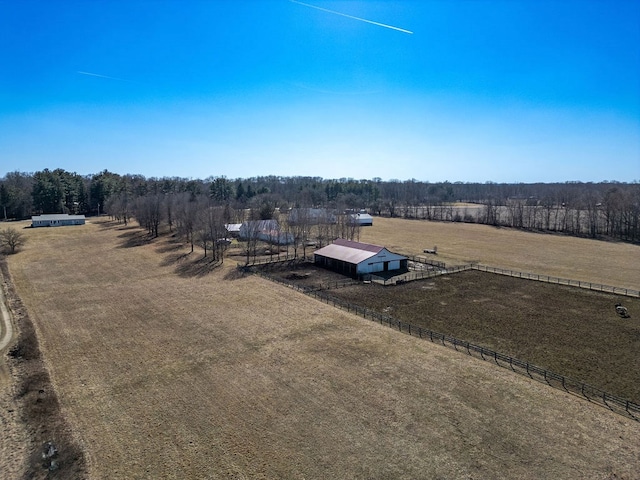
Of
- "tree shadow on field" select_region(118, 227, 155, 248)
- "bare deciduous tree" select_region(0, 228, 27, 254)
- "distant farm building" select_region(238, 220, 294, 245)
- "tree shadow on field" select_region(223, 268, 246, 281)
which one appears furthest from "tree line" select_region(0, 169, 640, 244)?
"bare deciduous tree" select_region(0, 228, 27, 254)

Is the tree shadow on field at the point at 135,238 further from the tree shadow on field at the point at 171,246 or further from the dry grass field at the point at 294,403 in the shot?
the dry grass field at the point at 294,403

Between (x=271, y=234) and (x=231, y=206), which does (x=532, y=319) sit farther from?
(x=231, y=206)

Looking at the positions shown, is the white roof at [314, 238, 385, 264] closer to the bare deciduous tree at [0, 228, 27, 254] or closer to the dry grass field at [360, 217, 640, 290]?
the dry grass field at [360, 217, 640, 290]

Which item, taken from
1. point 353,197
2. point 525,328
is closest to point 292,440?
point 525,328

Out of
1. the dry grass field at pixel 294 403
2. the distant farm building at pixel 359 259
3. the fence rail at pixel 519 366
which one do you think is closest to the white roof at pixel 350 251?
the distant farm building at pixel 359 259

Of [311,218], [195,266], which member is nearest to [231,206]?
[311,218]

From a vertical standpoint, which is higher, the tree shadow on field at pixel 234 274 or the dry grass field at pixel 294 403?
the tree shadow on field at pixel 234 274

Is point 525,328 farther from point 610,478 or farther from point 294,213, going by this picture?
point 294,213

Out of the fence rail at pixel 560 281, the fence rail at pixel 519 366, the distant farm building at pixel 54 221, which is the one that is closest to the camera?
the fence rail at pixel 519 366
